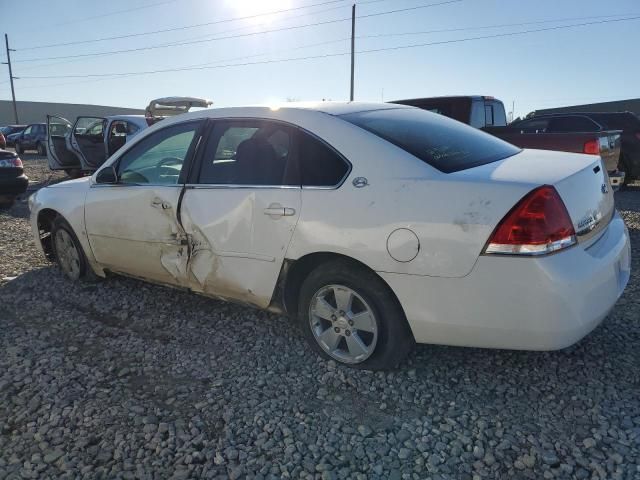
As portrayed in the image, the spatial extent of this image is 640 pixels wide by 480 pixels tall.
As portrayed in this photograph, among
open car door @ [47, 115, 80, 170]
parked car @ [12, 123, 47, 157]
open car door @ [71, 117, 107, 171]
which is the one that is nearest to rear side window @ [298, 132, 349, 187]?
open car door @ [71, 117, 107, 171]

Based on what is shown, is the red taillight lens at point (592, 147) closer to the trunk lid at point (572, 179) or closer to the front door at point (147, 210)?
the trunk lid at point (572, 179)

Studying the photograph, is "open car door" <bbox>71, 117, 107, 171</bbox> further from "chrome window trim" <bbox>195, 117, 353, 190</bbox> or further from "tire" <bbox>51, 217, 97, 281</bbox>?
"chrome window trim" <bbox>195, 117, 353, 190</bbox>

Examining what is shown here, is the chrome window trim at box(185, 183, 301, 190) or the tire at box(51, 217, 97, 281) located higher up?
the chrome window trim at box(185, 183, 301, 190)

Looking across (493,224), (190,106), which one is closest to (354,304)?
(493,224)

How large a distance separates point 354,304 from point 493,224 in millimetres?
938

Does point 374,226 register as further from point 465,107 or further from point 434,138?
point 465,107

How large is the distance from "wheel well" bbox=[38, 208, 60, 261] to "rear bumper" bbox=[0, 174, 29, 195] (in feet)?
14.5

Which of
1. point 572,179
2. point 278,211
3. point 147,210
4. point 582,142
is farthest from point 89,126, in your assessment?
point 572,179

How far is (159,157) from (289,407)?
7.08 feet

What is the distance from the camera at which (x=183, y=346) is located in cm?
341

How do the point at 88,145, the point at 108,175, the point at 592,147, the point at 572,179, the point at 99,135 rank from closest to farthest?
the point at 572,179 → the point at 108,175 → the point at 592,147 → the point at 88,145 → the point at 99,135

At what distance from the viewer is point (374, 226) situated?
8.53ft

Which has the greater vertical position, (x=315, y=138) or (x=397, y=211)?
(x=315, y=138)

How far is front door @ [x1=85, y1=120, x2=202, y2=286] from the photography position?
11.6ft
